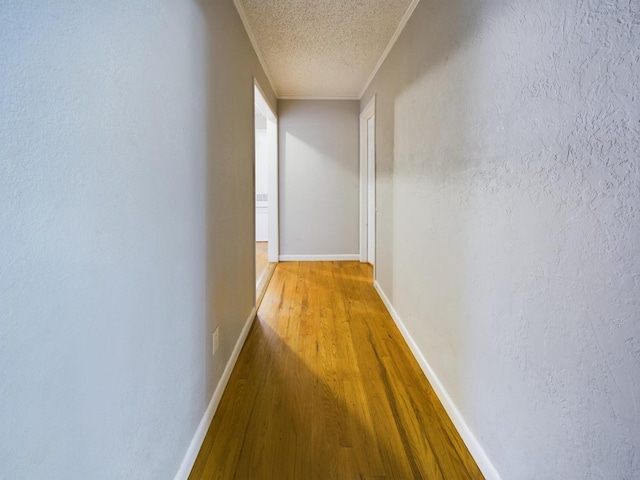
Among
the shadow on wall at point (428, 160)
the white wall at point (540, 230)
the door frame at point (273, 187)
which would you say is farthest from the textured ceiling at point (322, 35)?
the door frame at point (273, 187)

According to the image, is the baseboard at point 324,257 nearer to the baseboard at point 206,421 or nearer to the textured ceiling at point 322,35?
the textured ceiling at point 322,35

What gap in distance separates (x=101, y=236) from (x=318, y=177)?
4734mm

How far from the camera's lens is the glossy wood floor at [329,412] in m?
1.51

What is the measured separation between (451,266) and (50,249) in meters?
1.63

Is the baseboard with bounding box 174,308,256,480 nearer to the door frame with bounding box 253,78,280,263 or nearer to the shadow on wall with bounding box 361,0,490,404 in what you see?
the shadow on wall with bounding box 361,0,490,404

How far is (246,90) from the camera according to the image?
111 inches

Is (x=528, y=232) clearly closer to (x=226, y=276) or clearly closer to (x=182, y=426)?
(x=182, y=426)

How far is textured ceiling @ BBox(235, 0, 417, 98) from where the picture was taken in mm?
2561

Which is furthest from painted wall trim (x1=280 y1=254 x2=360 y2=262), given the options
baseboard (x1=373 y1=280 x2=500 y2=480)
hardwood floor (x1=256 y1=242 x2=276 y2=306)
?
baseboard (x1=373 y1=280 x2=500 y2=480)

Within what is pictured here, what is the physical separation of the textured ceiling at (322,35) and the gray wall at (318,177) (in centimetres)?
87

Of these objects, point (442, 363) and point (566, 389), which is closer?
point (566, 389)

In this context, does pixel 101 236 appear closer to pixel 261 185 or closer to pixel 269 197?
pixel 269 197

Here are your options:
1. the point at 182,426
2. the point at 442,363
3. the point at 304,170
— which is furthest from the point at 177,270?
the point at 304,170

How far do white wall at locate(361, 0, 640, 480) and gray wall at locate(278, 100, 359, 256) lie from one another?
11.2 feet
